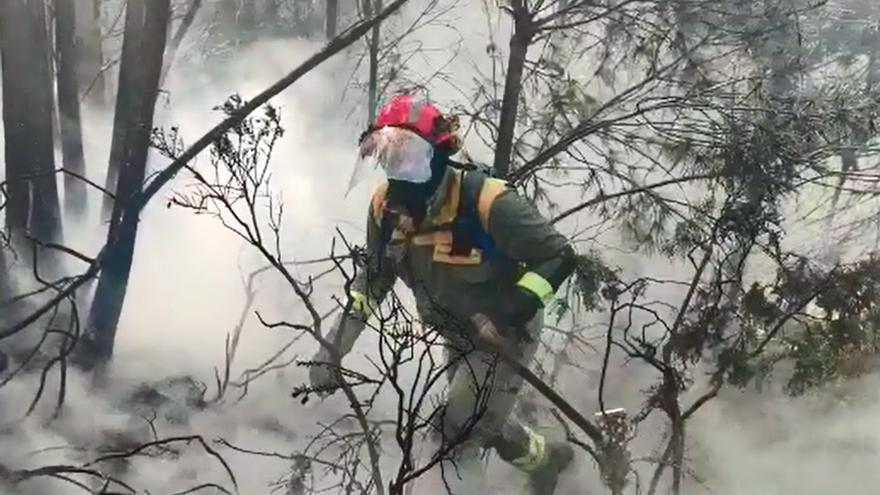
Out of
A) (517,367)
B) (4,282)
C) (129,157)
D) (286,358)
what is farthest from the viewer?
(286,358)

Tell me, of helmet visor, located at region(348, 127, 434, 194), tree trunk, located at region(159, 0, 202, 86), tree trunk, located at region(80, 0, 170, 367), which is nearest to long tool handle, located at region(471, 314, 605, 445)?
helmet visor, located at region(348, 127, 434, 194)

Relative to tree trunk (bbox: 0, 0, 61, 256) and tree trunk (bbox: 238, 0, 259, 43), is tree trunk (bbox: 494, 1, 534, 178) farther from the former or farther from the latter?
tree trunk (bbox: 0, 0, 61, 256)

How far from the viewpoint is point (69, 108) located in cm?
533

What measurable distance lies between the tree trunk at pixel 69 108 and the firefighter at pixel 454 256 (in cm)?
216

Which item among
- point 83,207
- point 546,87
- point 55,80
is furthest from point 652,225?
point 55,80

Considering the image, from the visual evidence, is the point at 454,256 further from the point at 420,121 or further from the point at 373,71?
the point at 373,71

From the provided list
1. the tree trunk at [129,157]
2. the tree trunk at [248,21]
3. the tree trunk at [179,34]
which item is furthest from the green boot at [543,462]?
the tree trunk at [248,21]

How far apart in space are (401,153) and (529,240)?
0.47m

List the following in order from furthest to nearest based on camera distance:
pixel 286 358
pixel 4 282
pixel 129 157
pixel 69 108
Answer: pixel 69 108 → pixel 286 358 → pixel 4 282 → pixel 129 157

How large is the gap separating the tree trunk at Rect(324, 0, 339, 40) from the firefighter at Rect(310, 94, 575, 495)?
2.00 m

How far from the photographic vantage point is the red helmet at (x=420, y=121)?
3.11 metres

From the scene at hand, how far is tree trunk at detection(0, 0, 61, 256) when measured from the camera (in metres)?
4.56

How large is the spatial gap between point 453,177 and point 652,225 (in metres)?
1.76

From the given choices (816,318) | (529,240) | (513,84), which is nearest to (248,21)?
(513,84)
